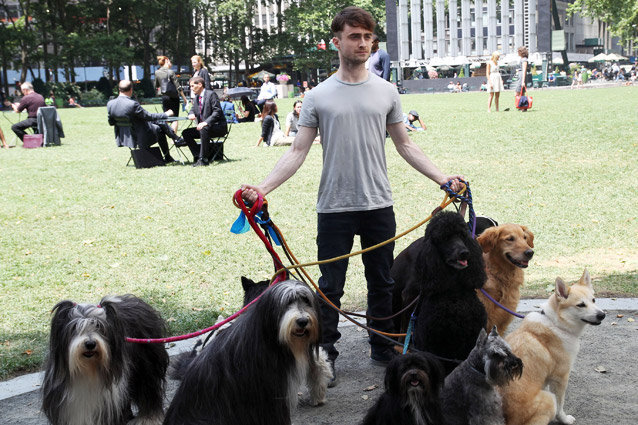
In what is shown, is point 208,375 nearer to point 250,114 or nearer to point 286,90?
point 250,114

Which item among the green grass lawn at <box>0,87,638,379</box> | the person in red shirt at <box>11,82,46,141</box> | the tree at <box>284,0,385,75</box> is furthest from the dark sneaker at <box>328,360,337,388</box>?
the tree at <box>284,0,385,75</box>

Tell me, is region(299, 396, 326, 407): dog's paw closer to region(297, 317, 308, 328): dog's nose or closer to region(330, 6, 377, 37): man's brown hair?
region(297, 317, 308, 328): dog's nose

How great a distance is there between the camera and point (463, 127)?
20.0 m

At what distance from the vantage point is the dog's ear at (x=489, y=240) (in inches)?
200

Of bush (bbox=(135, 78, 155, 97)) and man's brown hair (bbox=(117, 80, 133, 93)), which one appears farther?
bush (bbox=(135, 78, 155, 97))

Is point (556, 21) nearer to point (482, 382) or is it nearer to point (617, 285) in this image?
point (617, 285)

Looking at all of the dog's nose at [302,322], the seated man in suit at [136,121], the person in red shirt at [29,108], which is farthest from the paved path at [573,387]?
the person in red shirt at [29,108]

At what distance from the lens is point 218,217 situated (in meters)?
10.6

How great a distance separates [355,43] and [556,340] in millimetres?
2292

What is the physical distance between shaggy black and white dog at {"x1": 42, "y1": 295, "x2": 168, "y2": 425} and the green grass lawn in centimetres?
206

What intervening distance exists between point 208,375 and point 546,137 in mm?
14838

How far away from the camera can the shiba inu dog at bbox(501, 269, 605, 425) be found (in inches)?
161

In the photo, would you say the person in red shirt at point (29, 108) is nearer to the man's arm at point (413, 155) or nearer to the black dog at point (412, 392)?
the man's arm at point (413, 155)

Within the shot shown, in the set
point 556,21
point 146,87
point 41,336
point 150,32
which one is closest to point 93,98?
point 146,87
